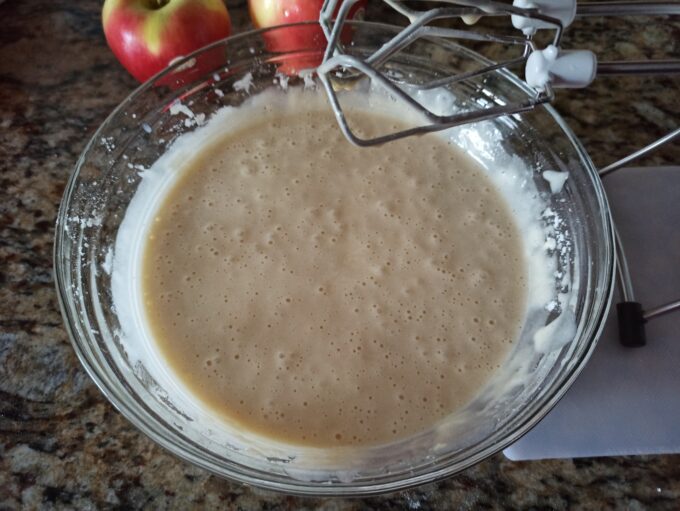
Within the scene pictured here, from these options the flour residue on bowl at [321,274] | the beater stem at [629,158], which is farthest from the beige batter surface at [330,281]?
the beater stem at [629,158]

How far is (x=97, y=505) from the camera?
70 centimetres

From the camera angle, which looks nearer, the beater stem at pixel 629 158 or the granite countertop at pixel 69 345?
the granite countertop at pixel 69 345

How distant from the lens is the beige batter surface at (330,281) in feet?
2.50

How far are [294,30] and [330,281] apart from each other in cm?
38

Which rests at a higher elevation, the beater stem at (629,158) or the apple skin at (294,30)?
the apple skin at (294,30)

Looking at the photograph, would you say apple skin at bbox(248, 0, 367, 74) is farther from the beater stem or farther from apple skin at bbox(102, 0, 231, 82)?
the beater stem

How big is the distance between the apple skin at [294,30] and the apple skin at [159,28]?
0.07 metres

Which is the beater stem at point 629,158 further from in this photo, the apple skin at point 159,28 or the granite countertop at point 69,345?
the apple skin at point 159,28

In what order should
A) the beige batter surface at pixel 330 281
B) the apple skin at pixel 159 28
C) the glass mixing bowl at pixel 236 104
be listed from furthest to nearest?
1. the apple skin at pixel 159 28
2. the beige batter surface at pixel 330 281
3. the glass mixing bowl at pixel 236 104

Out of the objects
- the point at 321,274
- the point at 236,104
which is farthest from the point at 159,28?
the point at 321,274

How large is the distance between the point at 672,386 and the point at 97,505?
69 cm

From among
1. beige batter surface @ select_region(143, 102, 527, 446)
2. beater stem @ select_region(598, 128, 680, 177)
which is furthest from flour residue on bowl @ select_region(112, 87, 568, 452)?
beater stem @ select_region(598, 128, 680, 177)

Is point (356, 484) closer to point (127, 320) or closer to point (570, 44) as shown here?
point (127, 320)

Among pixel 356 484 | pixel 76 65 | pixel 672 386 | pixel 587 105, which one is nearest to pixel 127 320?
pixel 356 484
